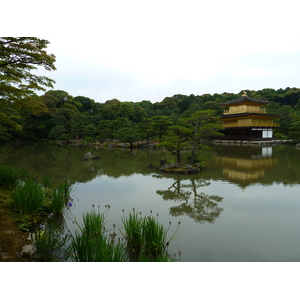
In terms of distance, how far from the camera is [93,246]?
2961mm

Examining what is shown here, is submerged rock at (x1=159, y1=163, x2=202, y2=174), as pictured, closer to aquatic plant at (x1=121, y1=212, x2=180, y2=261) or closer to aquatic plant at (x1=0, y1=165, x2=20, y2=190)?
aquatic plant at (x1=0, y1=165, x2=20, y2=190)

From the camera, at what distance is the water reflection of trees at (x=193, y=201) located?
5.57 metres

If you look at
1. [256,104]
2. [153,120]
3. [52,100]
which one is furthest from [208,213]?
[52,100]

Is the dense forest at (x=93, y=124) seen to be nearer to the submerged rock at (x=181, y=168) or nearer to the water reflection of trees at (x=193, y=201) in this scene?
the submerged rock at (x=181, y=168)

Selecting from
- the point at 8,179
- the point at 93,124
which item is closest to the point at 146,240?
the point at 8,179

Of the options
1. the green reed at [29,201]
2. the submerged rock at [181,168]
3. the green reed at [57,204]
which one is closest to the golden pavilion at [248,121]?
the submerged rock at [181,168]

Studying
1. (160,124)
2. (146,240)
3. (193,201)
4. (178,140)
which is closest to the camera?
(146,240)

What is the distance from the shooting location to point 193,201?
6719mm

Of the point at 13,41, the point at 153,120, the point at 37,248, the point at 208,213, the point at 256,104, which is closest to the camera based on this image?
the point at 37,248

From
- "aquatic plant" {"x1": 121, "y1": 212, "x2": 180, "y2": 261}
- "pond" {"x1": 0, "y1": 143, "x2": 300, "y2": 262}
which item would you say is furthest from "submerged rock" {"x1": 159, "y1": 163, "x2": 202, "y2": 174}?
"aquatic plant" {"x1": 121, "y1": 212, "x2": 180, "y2": 261}

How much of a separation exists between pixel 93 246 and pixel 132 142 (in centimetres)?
2584

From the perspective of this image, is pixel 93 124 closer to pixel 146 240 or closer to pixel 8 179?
pixel 8 179

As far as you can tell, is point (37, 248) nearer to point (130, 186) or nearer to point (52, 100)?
point (130, 186)

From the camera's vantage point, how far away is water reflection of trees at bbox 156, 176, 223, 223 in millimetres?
5570
